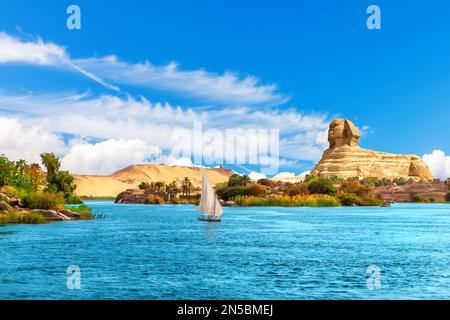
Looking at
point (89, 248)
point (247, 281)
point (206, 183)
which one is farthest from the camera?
point (206, 183)

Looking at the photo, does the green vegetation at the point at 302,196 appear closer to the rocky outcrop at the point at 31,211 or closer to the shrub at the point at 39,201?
the rocky outcrop at the point at 31,211

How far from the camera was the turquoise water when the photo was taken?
31.3 metres

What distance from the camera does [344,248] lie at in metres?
53.2

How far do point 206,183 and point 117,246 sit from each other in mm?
34851

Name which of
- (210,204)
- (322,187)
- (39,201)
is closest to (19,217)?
(39,201)

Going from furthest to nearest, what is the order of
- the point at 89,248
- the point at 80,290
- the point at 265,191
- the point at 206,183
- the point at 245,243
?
1. the point at 265,191
2. the point at 206,183
3. the point at 245,243
4. the point at 89,248
5. the point at 80,290

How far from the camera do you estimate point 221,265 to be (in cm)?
4109

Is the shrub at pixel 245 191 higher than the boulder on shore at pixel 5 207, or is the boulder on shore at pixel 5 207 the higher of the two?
the shrub at pixel 245 191

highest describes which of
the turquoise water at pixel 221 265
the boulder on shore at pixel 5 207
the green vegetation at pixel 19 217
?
the boulder on shore at pixel 5 207

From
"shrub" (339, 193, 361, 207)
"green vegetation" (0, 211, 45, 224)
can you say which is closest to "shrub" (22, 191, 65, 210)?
"green vegetation" (0, 211, 45, 224)

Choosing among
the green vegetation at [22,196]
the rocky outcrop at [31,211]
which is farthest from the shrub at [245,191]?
the rocky outcrop at [31,211]

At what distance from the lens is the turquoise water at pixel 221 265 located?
103ft
